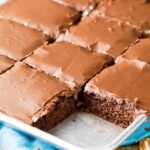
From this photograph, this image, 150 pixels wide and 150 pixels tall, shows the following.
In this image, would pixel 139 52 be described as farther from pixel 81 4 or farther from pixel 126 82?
pixel 81 4

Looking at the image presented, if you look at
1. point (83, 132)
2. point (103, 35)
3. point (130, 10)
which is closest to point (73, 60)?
point (103, 35)

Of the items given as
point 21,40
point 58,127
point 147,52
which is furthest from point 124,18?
point 58,127

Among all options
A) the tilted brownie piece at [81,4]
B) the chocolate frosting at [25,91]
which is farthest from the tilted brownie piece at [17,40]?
the tilted brownie piece at [81,4]

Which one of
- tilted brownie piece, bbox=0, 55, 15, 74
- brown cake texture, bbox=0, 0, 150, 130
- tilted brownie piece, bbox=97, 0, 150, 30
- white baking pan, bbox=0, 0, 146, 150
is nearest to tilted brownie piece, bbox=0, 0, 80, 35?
brown cake texture, bbox=0, 0, 150, 130

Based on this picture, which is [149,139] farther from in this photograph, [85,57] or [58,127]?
[85,57]

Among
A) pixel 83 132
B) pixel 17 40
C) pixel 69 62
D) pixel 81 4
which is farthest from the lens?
pixel 81 4

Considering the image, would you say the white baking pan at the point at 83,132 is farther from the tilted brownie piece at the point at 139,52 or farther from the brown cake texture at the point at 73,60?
the tilted brownie piece at the point at 139,52
